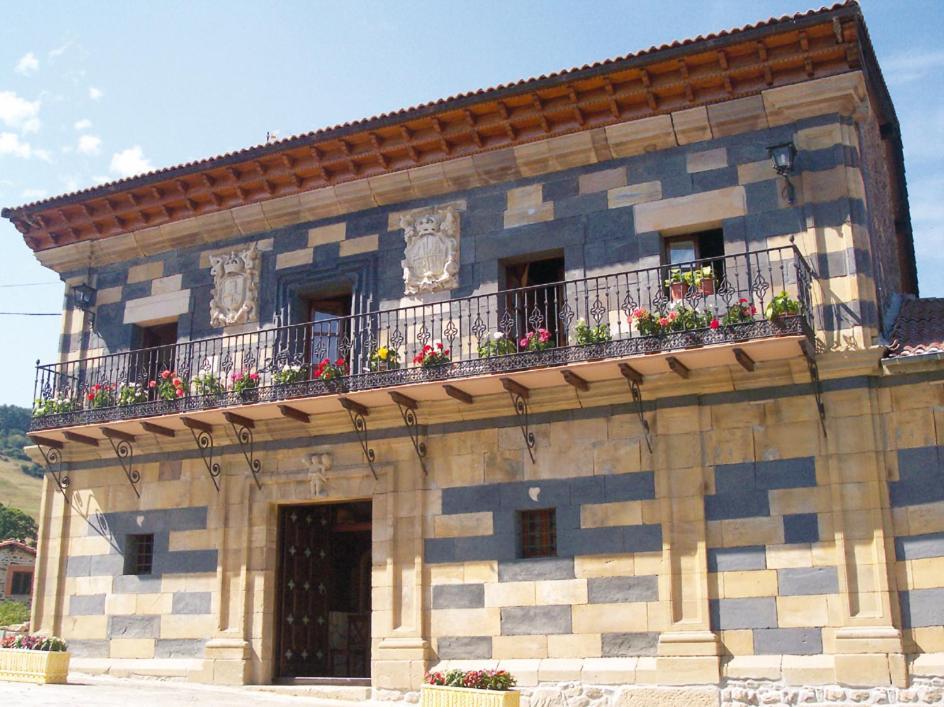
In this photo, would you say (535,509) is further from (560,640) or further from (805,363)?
(805,363)

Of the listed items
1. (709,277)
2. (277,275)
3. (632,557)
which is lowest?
(632,557)

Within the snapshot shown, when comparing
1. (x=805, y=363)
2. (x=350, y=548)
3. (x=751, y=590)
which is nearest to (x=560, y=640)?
(x=751, y=590)

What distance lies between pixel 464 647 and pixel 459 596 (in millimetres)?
594

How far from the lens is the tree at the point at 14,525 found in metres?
50.4

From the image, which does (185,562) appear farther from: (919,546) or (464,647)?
(919,546)

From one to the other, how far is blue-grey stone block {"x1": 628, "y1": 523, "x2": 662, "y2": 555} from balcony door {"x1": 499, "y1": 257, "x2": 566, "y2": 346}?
2447 mm

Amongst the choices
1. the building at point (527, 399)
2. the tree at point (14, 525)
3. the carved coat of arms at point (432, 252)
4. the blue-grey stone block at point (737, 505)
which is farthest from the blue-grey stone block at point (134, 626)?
the tree at point (14, 525)

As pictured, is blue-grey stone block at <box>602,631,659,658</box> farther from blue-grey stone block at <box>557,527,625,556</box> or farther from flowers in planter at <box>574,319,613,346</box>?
flowers in planter at <box>574,319,613,346</box>

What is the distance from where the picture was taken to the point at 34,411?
15523 mm

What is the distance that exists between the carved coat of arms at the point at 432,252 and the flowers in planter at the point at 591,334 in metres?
2.27

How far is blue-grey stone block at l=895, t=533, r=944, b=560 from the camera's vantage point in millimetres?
10734

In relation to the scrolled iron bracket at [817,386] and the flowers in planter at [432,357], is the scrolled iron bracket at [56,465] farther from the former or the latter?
the scrolled iron bracket at [817,386]

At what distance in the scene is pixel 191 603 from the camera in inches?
571

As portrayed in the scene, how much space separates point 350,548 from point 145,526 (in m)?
3.08
